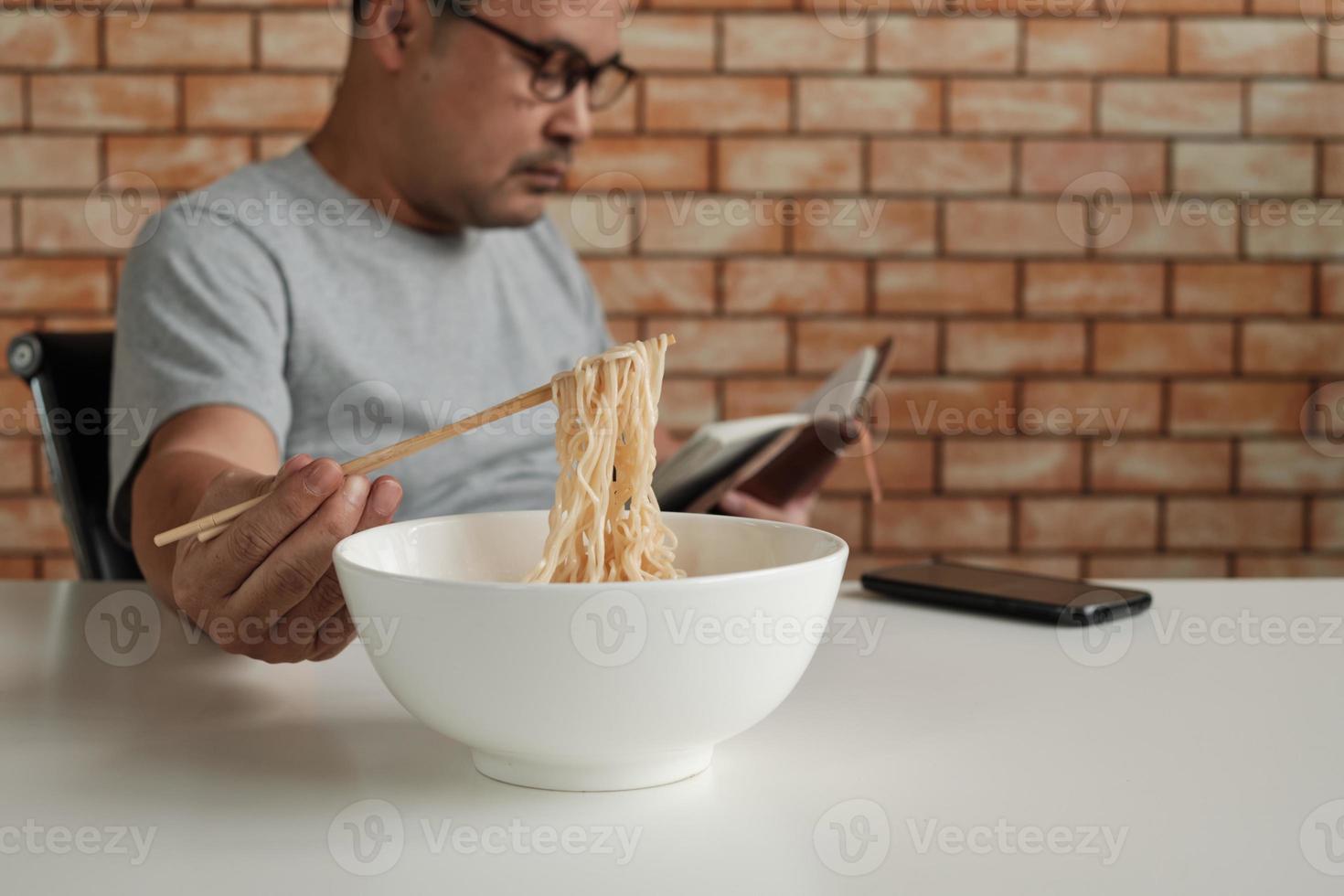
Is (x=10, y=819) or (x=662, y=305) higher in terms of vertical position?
(x=662, y=305)

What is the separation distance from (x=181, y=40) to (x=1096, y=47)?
5.45ft

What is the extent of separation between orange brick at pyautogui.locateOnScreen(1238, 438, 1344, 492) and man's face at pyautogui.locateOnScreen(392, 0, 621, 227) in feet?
5.02

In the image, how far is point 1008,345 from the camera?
93.2 inches

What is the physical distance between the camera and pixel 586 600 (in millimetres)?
563

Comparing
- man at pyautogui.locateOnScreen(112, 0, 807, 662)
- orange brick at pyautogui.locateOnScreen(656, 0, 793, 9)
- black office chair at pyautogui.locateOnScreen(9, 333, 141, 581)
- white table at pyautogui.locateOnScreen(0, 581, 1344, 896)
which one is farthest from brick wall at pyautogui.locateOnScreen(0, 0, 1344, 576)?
white table at pyautogui.locateOnScreen(0, 581, 1344, 896)

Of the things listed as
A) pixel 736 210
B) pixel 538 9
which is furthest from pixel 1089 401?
pixel 538 9

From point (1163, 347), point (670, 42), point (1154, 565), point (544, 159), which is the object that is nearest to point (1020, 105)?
point (1163, 347)

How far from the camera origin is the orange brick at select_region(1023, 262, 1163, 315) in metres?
2.36

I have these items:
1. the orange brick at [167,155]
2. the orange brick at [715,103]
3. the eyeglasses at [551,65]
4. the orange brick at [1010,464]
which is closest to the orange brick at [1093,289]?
the orange brick at [1010,464]

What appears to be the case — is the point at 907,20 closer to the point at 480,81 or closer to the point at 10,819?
the point at 480,81

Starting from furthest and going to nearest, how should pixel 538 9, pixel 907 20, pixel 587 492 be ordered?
pixel 907 20, pixel 538 9, pixel 587 492

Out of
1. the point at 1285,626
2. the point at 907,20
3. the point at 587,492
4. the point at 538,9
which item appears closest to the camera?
the point at 587,492

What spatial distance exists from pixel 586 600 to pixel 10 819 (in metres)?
0.30

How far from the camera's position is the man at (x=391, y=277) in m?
1.26
